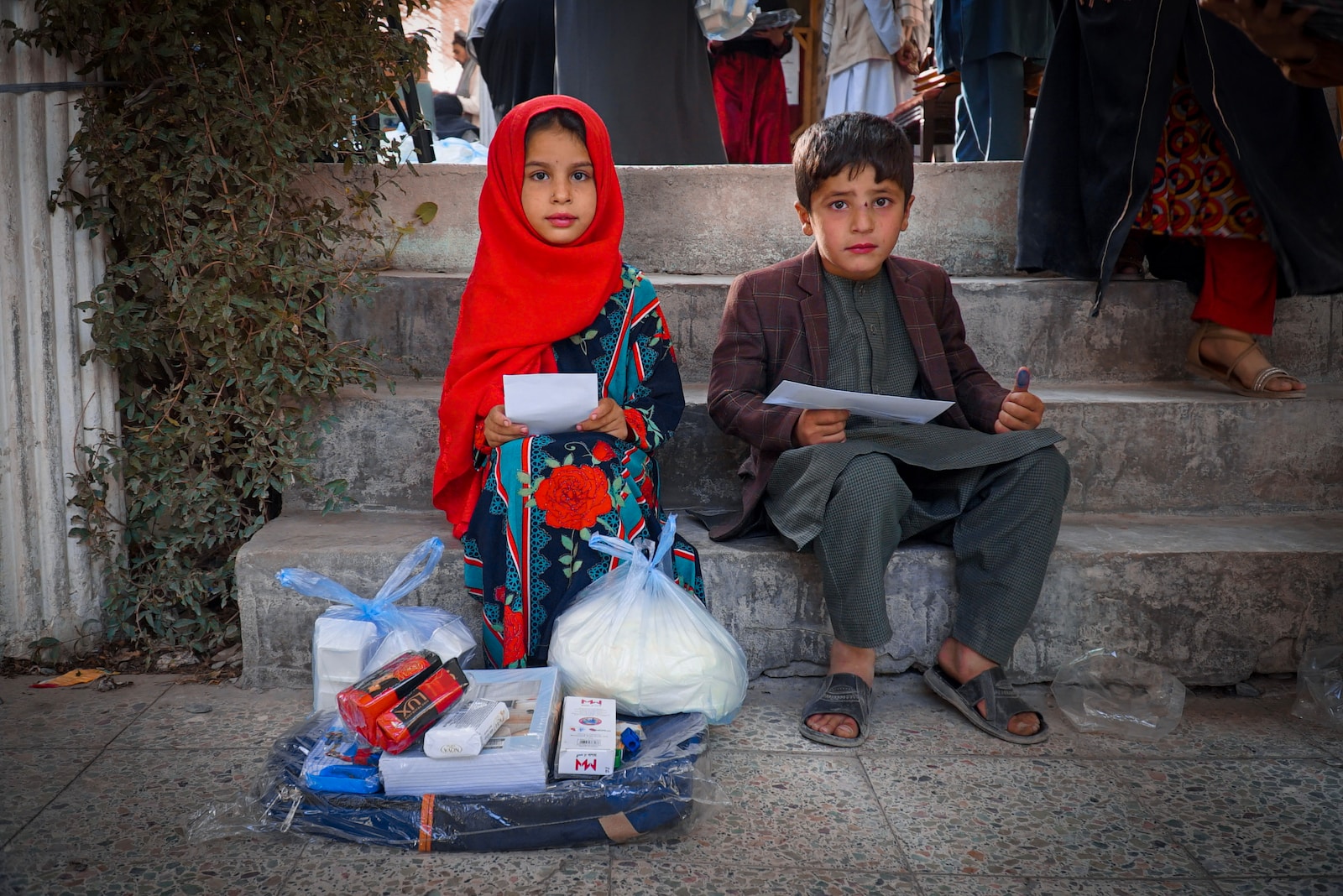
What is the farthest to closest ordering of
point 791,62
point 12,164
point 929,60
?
1. point 791,62
2. point 929,60
3. point 12,164

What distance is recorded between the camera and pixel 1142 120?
2631 mm

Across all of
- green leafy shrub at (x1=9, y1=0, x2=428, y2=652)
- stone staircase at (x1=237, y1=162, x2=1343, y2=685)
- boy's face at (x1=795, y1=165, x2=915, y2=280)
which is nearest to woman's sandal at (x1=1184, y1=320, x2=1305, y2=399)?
stone staircase at (x1=237, y1=162, x2=1343, y2=685)

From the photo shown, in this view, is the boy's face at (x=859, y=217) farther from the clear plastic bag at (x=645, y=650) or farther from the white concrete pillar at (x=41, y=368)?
the white concrete pillar at (x=41, y=368)

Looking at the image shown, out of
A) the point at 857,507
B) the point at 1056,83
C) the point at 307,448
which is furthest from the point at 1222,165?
the point at 307,448

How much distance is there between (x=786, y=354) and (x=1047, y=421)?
71cm

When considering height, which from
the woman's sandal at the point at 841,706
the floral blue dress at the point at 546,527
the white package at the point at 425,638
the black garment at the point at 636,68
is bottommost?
the woman's sandal at the point at 841,706

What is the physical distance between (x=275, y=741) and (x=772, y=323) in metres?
1.38

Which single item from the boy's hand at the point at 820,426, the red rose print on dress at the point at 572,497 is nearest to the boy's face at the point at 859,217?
the boy's hand at the point at 820,426

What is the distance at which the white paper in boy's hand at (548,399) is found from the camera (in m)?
1.95

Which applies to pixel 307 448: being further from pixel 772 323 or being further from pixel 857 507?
pixel 857 507

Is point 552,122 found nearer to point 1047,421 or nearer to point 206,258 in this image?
point 206,258

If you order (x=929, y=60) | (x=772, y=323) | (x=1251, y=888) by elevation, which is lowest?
(x=1251, y=888)

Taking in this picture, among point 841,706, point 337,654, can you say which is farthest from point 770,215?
point 337,654

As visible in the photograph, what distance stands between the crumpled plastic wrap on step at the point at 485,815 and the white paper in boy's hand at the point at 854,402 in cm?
72
